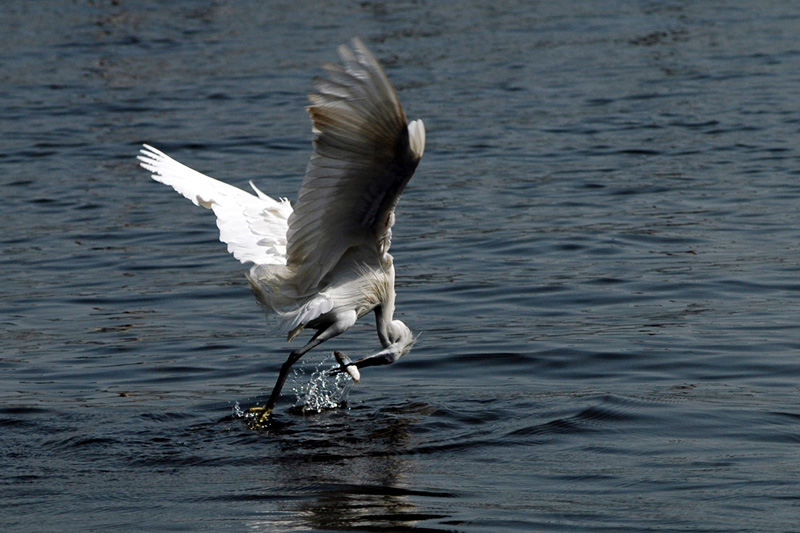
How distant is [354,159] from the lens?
636cm

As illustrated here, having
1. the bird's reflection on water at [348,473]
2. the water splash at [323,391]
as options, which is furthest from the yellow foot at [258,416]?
the water splash at [323,391]

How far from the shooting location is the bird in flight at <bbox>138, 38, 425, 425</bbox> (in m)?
6.07

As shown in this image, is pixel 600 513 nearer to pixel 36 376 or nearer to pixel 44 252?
pixel 36 376

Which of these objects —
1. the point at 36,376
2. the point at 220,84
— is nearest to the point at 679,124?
the point at 220,84

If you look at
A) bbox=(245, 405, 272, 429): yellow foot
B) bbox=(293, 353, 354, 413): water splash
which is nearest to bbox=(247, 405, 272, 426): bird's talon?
bbox=(245, 405, 272, 429): yellow foot

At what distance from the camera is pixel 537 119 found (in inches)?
665

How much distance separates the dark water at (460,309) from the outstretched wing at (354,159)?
119 cm

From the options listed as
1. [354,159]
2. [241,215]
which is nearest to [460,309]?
[241,215]

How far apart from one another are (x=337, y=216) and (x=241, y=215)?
4.87ft

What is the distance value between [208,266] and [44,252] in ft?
5.54

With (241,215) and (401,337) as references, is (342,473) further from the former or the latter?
(241,215)

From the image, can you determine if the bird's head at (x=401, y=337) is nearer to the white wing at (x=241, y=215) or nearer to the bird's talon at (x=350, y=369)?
the bird's talon at (x=350, y=369)

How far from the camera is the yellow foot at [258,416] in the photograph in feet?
25.0

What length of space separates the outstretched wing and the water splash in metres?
1.13
